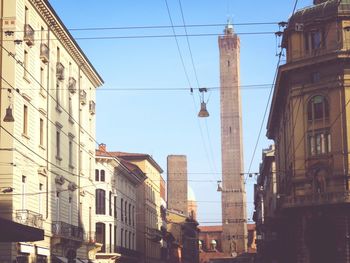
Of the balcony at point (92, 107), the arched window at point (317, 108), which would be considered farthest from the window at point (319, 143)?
the balcony at point (92, 107)

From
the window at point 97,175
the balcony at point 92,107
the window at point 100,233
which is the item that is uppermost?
the balcony at point 92,107

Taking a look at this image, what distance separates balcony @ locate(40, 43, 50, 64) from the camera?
40856 mm

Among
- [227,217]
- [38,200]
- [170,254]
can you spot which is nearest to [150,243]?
[170,254]

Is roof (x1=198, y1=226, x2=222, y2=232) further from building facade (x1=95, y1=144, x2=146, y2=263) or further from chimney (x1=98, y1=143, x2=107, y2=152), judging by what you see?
chimney (x1=98, y1=143, x2=107, y2=152)

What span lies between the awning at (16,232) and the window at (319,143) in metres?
28.0

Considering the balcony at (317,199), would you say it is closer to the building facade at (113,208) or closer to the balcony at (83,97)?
the balcony at (83,97)

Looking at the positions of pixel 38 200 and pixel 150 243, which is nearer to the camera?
pixel 38 200

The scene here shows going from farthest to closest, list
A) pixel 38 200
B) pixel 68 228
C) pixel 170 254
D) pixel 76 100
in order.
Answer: pixel 170 254
pixel 76 100
pixel 68 228
pixel 38 200

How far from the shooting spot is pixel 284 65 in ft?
192

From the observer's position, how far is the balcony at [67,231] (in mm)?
43609

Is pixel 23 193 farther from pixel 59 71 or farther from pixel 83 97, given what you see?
pixel 83 97

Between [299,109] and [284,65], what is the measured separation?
11.8ft

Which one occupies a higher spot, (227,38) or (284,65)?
(227,38)

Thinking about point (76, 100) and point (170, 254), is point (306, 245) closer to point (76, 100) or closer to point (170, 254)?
point (76, 100)
